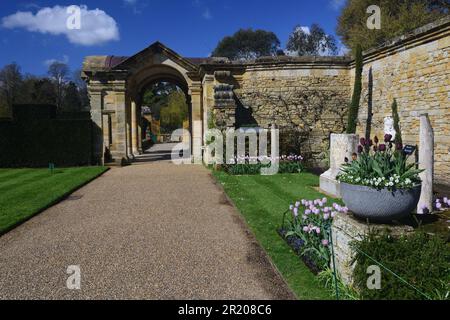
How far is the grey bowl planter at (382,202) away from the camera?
3.68 meters

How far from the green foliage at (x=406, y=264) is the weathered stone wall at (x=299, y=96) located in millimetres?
12488

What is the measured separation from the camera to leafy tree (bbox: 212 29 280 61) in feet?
212

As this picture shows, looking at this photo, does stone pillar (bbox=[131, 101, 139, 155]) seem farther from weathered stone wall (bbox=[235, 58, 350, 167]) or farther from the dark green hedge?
weathered stone wall (bbox=[235, 58, 350, 167])

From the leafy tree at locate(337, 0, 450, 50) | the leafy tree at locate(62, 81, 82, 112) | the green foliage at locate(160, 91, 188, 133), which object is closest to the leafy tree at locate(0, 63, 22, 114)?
the leafy tree at locate(62, 81, 82, 112)

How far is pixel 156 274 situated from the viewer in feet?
14.8

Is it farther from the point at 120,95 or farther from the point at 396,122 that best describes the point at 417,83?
the point at 120,95

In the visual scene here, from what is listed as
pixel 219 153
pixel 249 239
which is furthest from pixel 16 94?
pixel 249 239

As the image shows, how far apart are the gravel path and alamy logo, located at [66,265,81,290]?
59 mm

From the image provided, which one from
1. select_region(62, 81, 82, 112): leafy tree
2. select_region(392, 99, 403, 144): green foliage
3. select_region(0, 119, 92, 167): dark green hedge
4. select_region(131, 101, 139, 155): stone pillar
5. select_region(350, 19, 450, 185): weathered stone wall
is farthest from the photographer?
select_region(62, 81, 82, 112): leafy tree

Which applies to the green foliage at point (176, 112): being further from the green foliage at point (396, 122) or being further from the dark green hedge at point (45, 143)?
the green foliage at point (396, 122)

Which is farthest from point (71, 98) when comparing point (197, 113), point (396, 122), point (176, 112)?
point (396, 122)

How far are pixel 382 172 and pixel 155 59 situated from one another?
1517 centimetres

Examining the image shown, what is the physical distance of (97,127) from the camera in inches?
656

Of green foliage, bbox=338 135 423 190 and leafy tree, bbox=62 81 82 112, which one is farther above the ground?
leafy tree, bbox=62 81 82 112
